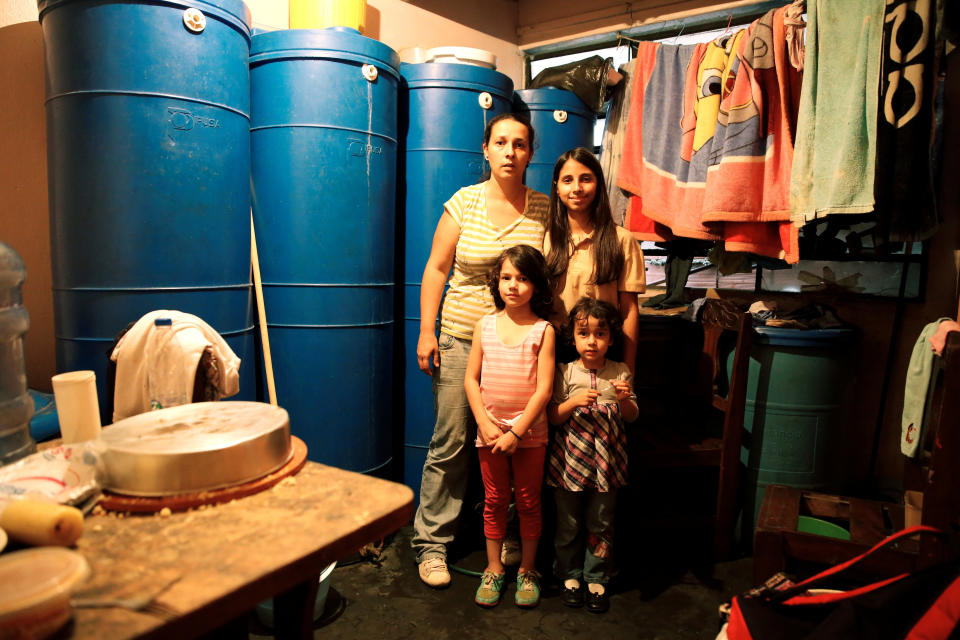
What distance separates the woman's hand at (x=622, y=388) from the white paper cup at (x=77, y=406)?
1714 millimetres

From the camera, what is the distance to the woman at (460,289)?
2.38 metres

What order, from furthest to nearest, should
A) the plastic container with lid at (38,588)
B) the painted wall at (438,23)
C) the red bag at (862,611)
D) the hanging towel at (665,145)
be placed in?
the painted wall at (438,23) → the hanging towel at (665,145) → the red bag at (862,611) → the plastic container with lid at (38,588)

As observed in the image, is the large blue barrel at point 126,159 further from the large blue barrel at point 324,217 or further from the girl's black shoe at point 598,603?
the girl's black shoe at point 598,603

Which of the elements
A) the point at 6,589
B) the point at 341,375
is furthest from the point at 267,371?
the point at 6,589

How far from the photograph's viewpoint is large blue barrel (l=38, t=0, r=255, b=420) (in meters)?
2.02

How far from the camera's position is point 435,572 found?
2.51 metres

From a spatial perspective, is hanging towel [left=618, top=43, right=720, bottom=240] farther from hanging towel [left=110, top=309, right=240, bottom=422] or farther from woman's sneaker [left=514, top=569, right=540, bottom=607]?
hanging towel [left=110, top=309, right=240, bottom=422]

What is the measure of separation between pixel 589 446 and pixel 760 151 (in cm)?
138

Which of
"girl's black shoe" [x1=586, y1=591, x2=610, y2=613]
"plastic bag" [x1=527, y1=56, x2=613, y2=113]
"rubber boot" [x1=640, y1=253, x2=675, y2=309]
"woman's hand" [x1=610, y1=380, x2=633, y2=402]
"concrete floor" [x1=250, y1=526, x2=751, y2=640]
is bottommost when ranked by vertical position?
"concrete floor" [x1=250, y1=526, x2=751, y2=640]

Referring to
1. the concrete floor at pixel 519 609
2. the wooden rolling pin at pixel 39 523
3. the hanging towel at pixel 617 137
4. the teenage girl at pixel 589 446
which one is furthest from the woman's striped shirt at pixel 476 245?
the wooden rolling pin at pixel 39 523

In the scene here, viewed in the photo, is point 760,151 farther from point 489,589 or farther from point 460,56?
point 489,589

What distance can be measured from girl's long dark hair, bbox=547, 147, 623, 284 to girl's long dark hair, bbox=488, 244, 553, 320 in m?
0.07

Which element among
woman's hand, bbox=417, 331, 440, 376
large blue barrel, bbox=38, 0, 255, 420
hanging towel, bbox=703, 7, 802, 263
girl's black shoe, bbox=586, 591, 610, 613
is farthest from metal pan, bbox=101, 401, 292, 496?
hanging towel, bbox=703, 7, 802, 263

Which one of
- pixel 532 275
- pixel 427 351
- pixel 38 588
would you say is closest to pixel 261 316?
pixel 427 351
